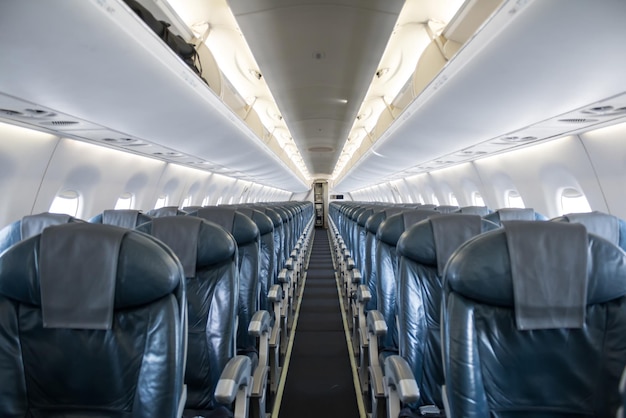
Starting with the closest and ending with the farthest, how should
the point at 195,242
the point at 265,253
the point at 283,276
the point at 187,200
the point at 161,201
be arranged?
the point at 195,242 → the point at 265,253 → the point at 283,276 → the point at 161,201 → the point at 187,200

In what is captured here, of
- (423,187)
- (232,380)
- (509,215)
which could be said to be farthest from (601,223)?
(423,187)

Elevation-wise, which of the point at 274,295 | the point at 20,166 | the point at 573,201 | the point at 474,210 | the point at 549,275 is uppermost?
the point at 20,166

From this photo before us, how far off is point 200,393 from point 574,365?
6.51 ft

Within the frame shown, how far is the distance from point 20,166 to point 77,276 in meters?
3.85

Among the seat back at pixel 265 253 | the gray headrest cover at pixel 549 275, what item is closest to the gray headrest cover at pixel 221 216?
the seat back at pixel 265 253

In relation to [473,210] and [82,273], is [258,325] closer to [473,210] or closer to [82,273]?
[82,273]

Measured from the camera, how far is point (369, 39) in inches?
115

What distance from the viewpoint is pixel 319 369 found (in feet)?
12.5

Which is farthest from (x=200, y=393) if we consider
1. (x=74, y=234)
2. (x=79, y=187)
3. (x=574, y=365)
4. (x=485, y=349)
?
(x=79, y=187)

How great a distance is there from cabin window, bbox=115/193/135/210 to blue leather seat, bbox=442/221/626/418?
22.4ft

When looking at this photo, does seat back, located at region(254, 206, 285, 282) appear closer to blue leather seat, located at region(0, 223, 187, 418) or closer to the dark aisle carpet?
the dark aisle carpet

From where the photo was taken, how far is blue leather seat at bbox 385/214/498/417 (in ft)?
6.75

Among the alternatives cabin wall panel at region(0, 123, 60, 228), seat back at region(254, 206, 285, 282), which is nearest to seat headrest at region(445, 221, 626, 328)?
seat back at region(254, 206, 285, 282)

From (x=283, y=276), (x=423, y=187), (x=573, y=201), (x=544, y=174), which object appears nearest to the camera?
(x=283, y=276)
